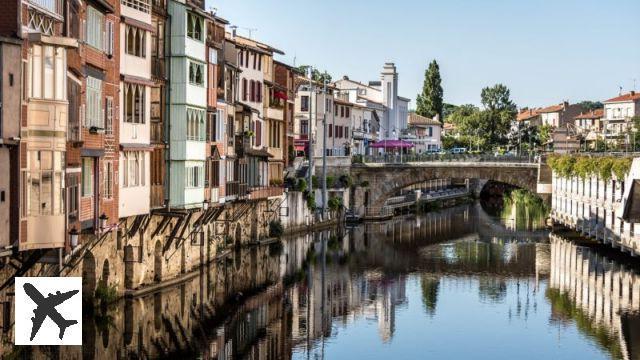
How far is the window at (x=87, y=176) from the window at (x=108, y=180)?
8.57 feet

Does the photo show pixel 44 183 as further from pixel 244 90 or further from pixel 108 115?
pixel 244 90

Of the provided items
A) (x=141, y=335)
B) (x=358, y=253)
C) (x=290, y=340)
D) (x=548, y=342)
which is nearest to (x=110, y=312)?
(x=141, y=335)

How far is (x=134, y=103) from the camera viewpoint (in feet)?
164

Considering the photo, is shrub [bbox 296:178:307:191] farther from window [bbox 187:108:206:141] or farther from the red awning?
window [bbox 187:108:206:141]

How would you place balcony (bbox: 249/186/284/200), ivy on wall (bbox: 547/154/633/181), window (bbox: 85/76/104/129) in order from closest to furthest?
window (bbox: 85/76/104/129) < balcony (bbox: 249/186/284/200) < ivy on wall (bbox: 547/154/633/181)

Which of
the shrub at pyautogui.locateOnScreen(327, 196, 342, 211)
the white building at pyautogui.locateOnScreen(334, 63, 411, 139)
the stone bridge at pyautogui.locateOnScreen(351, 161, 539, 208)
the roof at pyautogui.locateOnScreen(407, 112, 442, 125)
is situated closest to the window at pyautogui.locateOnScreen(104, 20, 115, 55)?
the shrub at pyautogui.locateOnScreen(327, 196, 342, 211)

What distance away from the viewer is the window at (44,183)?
105 ft

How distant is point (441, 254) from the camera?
8506cm

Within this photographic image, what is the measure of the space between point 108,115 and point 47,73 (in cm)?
1296

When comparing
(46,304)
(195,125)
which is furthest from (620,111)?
(46,304)

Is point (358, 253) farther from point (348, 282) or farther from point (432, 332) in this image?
point (432, 332)

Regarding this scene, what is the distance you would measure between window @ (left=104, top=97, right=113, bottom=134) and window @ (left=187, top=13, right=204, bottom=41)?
11.3 meters

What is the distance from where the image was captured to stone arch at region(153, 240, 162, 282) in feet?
182

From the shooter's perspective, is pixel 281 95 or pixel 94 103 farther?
pixel 281 95
